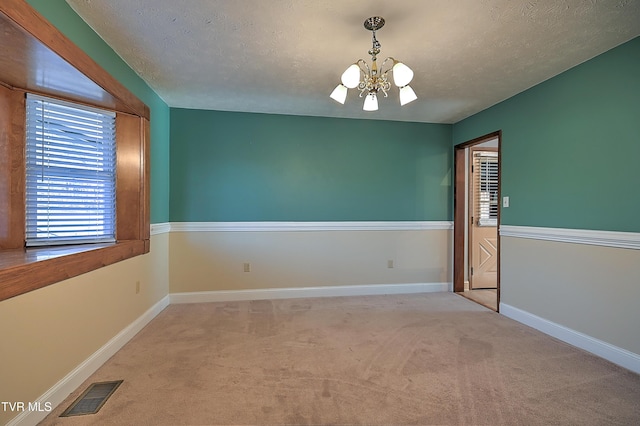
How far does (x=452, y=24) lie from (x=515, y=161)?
190 cm

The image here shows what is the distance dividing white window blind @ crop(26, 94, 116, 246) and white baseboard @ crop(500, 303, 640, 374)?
4025 mm

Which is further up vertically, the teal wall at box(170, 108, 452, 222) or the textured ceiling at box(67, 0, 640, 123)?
the textured ceiling at box(67, 0, 640, 123)

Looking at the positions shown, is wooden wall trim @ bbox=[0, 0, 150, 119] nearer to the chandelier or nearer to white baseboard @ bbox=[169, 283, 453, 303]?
the chandelier

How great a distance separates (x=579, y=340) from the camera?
8.59 ft

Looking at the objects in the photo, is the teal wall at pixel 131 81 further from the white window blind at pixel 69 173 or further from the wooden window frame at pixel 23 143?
the white window blind at pixel 69 173

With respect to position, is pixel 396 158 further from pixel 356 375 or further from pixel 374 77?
pixel 356 375

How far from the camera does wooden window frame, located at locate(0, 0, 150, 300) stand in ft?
5.15

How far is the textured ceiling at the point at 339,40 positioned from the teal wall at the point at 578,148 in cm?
18

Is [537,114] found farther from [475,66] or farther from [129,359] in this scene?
[129,359]

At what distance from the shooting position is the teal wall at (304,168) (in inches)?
152

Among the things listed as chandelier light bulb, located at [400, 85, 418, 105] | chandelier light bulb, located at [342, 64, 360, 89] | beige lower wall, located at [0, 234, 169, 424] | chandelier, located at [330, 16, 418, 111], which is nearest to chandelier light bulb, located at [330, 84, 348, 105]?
chandelier, located at [330, 16, 418, 111]

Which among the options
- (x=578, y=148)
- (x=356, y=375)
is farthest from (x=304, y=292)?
(x=578, y=148)

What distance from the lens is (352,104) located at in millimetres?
3648

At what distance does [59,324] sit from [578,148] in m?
4.05
